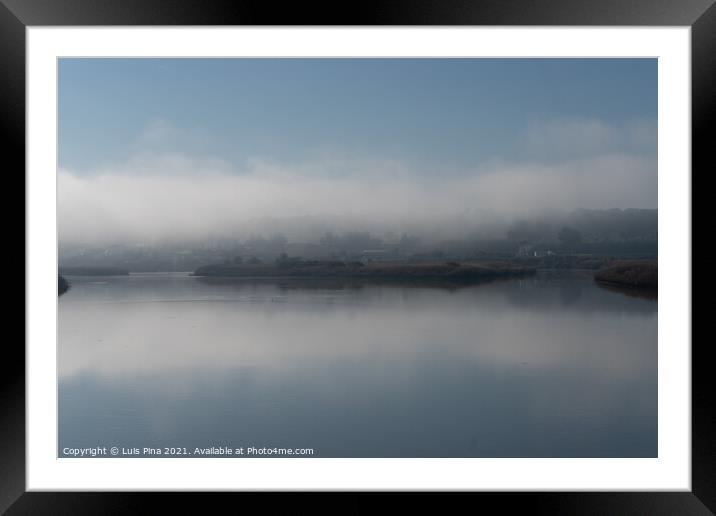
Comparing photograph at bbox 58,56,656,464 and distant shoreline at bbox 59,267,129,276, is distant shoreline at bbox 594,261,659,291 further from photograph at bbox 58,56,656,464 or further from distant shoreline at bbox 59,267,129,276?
distant shoreline at bbox 59,267,129,276

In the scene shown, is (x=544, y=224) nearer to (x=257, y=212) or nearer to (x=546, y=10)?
(x=257, y=212)

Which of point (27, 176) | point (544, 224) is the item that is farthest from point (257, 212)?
point (27, 176)

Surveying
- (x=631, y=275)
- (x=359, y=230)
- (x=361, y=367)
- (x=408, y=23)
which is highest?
(x=408, y=23)

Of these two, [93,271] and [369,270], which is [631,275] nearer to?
[369,270]

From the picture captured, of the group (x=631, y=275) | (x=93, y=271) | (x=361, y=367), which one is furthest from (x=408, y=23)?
(x=93, y=271)

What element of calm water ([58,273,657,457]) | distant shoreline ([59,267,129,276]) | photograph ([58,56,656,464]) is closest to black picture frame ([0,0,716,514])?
calm water ([58,273,657,457])
